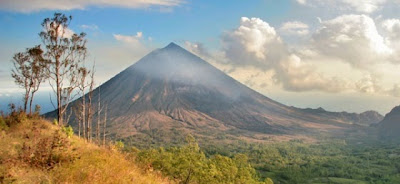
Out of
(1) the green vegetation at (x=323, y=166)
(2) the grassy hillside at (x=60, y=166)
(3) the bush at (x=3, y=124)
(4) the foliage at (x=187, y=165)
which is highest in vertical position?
(3) the bush at (x=3, y=124)

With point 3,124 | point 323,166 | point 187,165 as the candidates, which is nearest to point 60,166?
point 3,124

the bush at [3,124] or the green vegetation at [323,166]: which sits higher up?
the bush at [3,124]

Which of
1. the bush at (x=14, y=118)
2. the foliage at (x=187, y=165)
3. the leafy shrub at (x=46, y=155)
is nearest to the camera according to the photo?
the leafy shrub at (x=46, y=155)

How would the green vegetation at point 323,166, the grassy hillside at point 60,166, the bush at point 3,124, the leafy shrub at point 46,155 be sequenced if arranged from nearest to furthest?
1. the grassy hillside at point 60,166
2. the leafy shrub at point 46,155
3. the bush at point 3,124
4. the green vegetation at point 323,166

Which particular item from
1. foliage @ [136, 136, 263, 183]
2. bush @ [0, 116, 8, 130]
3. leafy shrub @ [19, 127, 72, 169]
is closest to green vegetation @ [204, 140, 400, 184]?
foliage @ [136, 136, 263, 183]

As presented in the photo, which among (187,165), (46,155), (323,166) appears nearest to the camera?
(46,155)

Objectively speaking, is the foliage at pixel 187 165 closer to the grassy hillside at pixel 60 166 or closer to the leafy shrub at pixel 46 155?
the grassy hillside at pixel 60 166

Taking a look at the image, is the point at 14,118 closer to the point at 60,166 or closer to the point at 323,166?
the point at 60,166

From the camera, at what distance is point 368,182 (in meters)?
94.4

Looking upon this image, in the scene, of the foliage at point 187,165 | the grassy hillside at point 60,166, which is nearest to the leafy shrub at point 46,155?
the grassy hillside at point 60,166

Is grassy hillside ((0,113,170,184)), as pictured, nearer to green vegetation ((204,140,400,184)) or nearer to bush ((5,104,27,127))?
bush ((5,104,27,127))

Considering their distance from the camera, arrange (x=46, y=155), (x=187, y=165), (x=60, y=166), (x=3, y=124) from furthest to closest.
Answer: (x=187, y=165), (x=3, y=124), (x=46, y=155), (x=60, y=166)

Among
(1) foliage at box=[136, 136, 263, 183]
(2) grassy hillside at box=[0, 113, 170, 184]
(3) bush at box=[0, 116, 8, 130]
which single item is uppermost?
(3) bush at box=[0, 116, 8, 130]

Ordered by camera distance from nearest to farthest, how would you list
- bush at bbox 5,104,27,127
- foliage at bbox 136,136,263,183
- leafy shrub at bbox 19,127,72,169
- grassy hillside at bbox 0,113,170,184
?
grassy hillside at bbox 0,113,170,184, leafy shrub at bbox 19,127,72,169, bush at bbox 5,104,27,127, foliage at bbox 136,136,263,183
